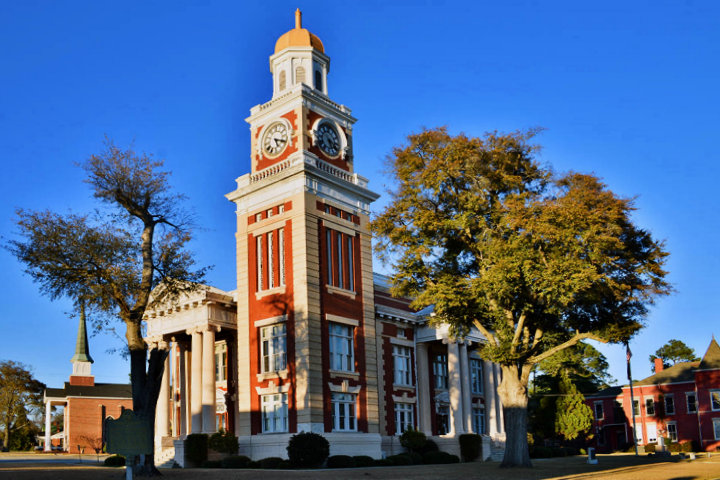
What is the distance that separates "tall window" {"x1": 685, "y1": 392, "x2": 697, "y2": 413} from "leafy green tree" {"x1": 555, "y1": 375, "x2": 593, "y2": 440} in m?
13.2

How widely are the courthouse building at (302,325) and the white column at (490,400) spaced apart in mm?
3783

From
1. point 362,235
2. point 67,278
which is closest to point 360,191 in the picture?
point 362,235

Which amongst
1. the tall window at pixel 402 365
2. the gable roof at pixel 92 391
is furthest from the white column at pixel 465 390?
the gable roof at pixel 92 391

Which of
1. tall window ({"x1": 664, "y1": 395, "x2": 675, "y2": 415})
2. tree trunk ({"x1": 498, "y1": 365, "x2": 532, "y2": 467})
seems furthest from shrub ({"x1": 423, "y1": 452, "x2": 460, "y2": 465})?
tall window ({"x1": 664, "y1": 395, "x2": 675, "y2": 415})

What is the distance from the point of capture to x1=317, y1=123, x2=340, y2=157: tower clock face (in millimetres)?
44312

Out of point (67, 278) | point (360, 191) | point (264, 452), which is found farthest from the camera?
point (360, 191)

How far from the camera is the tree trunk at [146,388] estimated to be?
24.8 meters

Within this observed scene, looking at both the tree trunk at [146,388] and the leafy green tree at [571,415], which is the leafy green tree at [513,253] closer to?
the tree trunk at [146,388]

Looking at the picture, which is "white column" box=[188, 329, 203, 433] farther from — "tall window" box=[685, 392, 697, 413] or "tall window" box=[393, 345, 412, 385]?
"tall window" box=[685, 392, 697, 413]

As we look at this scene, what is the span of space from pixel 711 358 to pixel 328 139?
45012 millimetres

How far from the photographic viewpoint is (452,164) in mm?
31250

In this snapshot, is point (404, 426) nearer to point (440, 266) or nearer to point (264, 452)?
point (264, 452)

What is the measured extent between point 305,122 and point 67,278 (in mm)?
20133

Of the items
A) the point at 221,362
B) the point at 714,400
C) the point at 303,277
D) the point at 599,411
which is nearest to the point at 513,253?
the point at 303,277
